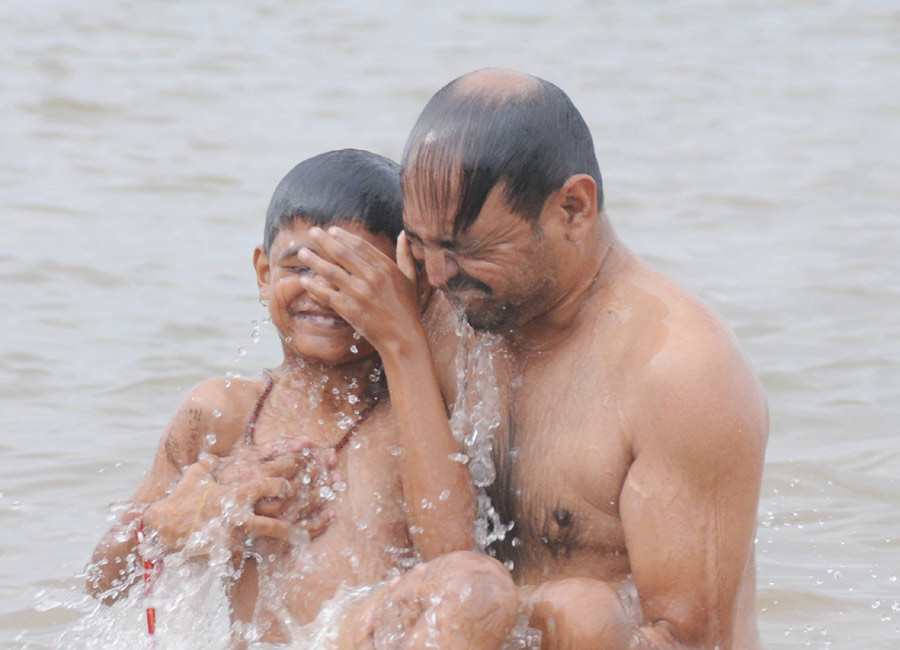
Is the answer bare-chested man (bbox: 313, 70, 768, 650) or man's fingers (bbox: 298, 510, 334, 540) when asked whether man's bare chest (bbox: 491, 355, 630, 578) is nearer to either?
bare-chested man (bbox: 313, 70, 768, 650)

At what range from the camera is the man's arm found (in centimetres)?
382

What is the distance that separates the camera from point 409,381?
4188 millimetres

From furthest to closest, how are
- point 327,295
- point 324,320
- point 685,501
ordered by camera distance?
point 324,320
point 327,295
point 685,501

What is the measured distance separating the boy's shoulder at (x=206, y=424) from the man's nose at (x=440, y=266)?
84cm

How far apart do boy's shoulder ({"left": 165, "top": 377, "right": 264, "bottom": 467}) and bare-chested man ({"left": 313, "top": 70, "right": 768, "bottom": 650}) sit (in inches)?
22.8

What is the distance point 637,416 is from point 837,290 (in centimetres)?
632

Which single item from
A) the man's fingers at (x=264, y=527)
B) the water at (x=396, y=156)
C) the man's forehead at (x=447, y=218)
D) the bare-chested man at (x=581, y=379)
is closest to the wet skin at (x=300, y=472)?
the man's fingers at (x=264, y=527)

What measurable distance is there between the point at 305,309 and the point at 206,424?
1.45 ft

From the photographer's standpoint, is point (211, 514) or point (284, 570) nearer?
Result: point (211, 514)

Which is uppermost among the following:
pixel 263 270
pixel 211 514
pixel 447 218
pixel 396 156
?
pixel 447 218

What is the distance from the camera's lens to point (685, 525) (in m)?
3.85

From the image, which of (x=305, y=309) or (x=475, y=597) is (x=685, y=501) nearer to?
(x=475, y=597)

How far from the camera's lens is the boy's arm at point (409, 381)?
419 cm

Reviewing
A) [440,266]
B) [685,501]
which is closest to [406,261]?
[440,266]
